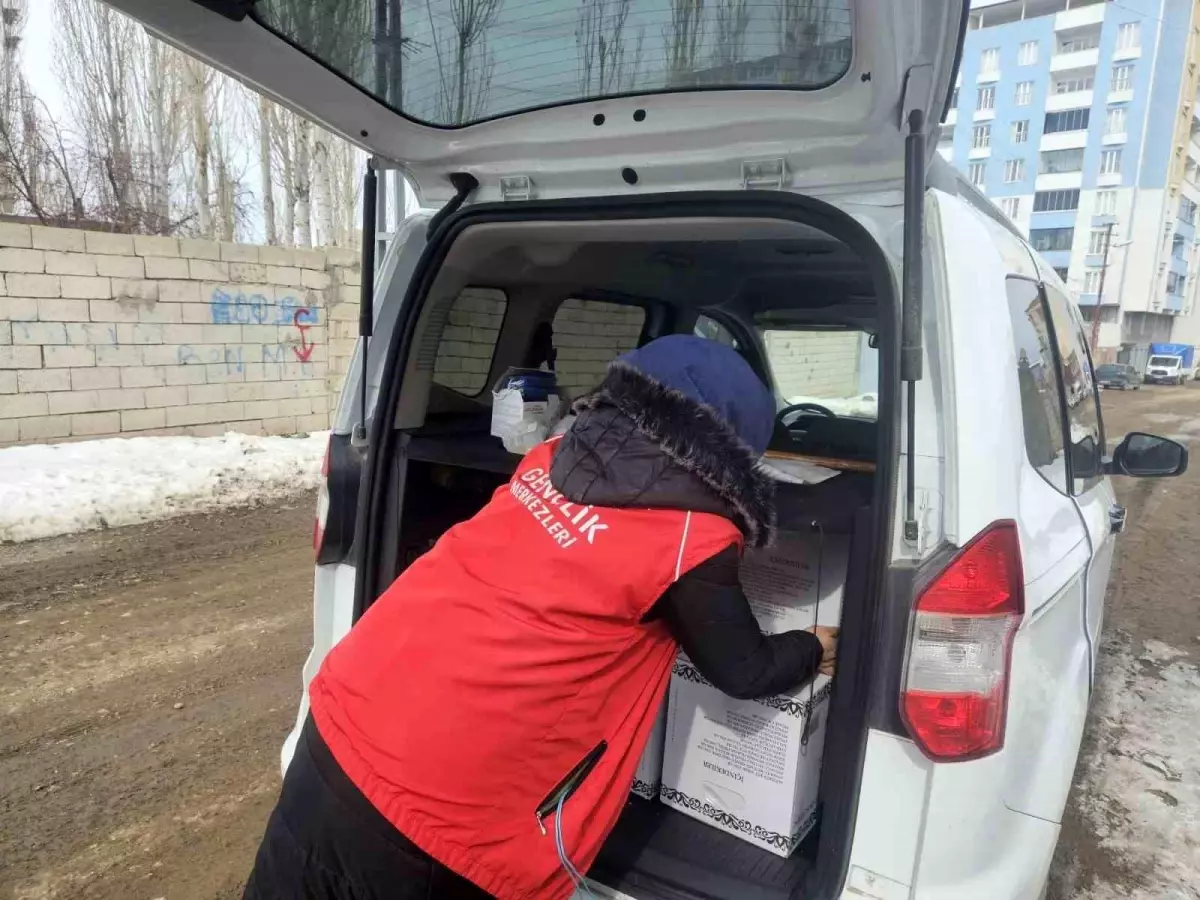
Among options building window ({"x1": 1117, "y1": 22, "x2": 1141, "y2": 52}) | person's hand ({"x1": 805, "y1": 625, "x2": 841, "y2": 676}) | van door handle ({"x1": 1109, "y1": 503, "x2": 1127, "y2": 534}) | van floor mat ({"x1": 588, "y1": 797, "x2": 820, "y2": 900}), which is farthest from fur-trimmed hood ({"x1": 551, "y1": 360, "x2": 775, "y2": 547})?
building window ({"x1": 1117, "y1": 22, "x2": 1141, "y2": 52})

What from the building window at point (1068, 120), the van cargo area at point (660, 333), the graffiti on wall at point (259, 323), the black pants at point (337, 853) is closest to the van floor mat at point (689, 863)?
the van cargo area at point (660, 333)

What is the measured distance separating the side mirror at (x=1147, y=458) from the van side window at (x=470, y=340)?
2119 mm

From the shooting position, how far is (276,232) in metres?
22.2

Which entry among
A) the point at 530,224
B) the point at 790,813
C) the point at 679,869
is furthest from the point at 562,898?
the point at 530,224

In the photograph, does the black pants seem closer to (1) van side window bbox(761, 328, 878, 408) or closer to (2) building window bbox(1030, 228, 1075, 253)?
(1) van side window bbox(761, 328, 878, 408)

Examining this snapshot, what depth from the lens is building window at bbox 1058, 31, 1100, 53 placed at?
50094 millimetres

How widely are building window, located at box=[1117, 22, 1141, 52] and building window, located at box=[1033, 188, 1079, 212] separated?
821cm

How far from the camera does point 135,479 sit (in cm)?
678

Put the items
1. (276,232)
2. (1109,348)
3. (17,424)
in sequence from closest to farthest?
(17,424) → (276,232) → (1109,348)

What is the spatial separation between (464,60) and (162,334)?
7.86 m

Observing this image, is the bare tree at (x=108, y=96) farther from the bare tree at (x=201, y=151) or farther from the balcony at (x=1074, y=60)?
the balcony at (x=1074, y=60)

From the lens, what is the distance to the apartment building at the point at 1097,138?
Result: 47406 mm

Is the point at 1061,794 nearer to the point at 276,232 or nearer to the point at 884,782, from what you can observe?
the point at 884,782

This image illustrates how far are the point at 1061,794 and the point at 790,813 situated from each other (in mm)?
581
